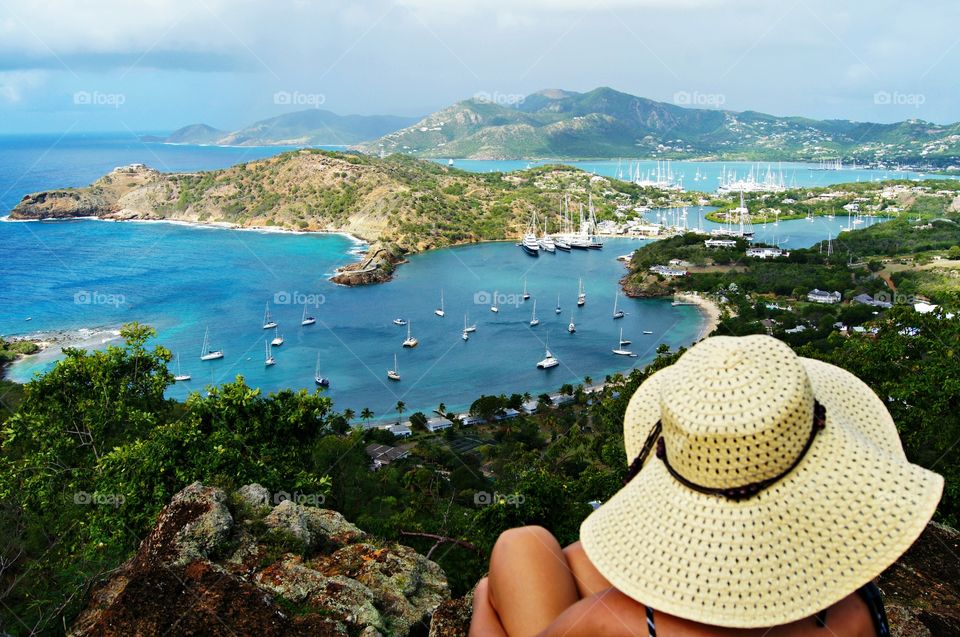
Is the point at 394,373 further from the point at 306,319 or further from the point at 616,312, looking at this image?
the point at 616,312

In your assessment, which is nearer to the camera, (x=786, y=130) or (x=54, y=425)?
(x=54, y=425)

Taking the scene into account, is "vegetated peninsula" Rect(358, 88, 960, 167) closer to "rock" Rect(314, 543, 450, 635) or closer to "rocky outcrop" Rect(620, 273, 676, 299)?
"rocky outcrop" Rect(620, 273, 676, 299)

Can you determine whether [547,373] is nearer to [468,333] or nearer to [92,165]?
[468,333]

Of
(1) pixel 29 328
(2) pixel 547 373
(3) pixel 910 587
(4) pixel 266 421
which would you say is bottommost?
(2) pixel 547 373

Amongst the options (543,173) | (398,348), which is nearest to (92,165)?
(543,173)

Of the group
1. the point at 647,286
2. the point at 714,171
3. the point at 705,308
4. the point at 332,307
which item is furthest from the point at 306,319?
the point at 714,171

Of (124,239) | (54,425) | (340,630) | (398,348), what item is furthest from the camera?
(124,239)
